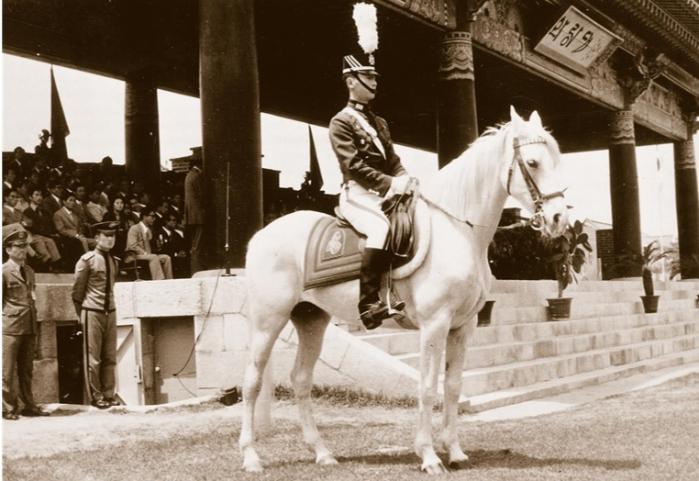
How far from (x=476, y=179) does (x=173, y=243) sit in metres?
8.94

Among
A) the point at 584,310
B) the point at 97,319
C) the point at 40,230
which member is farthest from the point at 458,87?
the point at 97,319

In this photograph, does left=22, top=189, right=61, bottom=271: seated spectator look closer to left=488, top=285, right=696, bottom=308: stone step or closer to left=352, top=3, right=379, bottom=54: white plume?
left=488, top=285, right=696, bottom=308: stone step

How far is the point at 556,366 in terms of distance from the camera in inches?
440

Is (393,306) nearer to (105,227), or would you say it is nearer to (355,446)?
(355,446)

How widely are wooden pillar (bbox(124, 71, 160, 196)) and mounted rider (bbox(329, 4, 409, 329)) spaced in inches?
434

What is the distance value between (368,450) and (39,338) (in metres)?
5.12

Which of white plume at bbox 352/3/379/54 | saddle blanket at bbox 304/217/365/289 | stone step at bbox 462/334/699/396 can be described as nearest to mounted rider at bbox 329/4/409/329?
white plume at bbox 352/3/379/54

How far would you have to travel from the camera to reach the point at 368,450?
6.55 meters

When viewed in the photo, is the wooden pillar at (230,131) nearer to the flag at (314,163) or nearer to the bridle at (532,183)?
the bridle at (532,183)

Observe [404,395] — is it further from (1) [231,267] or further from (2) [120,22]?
(2) [120,22]

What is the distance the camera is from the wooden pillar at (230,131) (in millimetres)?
9320

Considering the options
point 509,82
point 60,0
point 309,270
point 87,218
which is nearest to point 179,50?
point 60,0

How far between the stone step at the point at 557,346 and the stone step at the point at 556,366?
12 centimetres

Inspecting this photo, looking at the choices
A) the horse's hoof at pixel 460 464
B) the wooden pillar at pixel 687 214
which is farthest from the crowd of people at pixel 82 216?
the wooden pillar at pixel 687 214
